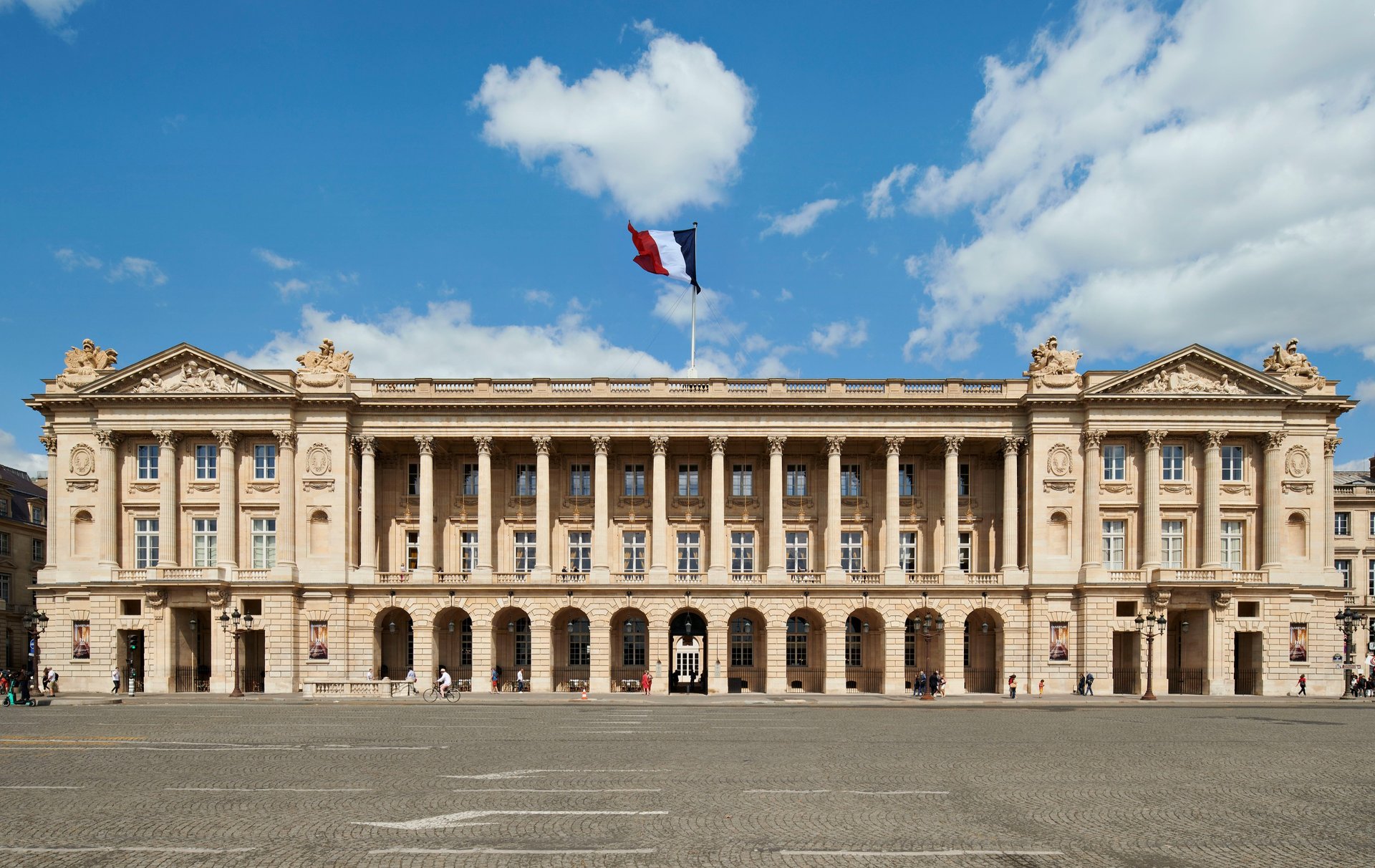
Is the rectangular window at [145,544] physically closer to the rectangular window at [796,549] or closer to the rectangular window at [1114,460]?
the rectangular window at [796,549]

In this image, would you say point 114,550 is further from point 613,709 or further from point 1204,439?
point 1204,439

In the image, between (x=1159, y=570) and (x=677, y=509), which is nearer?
(x=1159, y=570)

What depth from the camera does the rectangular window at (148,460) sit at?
60938 mm

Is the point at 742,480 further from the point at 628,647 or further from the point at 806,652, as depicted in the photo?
the point at 628,647

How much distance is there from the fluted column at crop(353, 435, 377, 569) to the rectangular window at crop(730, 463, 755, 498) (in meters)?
22.5

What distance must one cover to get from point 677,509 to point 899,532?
1409 cm

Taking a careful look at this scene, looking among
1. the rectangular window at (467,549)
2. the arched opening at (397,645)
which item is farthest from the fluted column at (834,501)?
the arched opening at (397,645)

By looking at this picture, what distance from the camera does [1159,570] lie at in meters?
58.3

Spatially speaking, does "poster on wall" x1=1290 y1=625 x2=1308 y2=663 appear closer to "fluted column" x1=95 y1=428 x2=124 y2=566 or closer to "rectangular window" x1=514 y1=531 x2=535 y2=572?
"rectangular window" x1=514 y1=531 x2=535 y2=572

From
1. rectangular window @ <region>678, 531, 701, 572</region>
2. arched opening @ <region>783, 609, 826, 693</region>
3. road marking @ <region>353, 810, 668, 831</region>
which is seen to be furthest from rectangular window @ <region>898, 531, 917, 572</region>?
road marking @ <region>353, 810, 668, 831</region>

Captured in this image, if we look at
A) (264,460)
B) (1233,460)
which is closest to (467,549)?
(264,460)

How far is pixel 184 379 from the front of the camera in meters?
59.8

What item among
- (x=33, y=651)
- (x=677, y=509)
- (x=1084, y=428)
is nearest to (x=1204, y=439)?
(x=1084, y=428)

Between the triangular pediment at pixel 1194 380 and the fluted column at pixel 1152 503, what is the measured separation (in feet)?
8.86
